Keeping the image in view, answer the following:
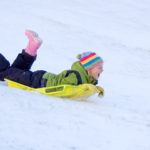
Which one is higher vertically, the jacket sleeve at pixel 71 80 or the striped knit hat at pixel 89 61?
the striped knit hat at pixel 89 61

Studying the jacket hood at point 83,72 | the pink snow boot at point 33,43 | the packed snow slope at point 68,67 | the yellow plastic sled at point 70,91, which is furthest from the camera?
the pink snow boot at point 33,43

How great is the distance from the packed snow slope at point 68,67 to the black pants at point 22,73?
4.6 inches

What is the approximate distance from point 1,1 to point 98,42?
256cm

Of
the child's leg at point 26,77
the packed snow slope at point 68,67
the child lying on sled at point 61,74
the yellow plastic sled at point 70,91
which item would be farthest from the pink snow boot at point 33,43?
the yellow plastic sled at point 70,91

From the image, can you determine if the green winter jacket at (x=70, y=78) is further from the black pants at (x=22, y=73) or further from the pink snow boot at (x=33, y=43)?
the pink snow boot at (x=33, y=43)

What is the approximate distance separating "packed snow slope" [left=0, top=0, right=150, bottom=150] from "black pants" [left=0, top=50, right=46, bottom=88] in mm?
116

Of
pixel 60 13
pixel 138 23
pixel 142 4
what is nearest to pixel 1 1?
pixel 60 13

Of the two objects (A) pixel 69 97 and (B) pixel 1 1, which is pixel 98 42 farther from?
(A) pixel 69 97

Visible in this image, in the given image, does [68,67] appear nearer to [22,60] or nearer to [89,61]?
[22,60]

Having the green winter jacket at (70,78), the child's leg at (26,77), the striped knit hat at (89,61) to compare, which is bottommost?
the child's leg at (26,77)

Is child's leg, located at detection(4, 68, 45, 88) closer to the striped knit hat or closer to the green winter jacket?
the green winter jacket

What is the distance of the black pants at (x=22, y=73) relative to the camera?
429 centimetres

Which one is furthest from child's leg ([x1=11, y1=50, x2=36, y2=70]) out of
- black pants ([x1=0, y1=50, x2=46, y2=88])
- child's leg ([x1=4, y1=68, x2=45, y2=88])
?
child's leg ([x1=4, y1=68, x2=45, y2=88])

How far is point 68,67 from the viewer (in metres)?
6.30
